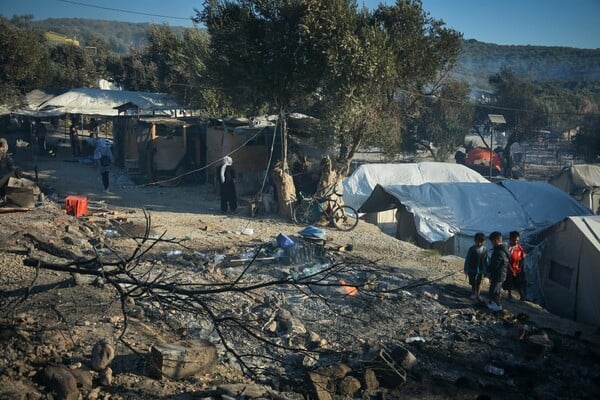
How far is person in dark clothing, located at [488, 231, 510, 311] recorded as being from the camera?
25.6 feet

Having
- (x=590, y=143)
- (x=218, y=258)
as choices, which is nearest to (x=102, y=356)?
(x=218, y=258)

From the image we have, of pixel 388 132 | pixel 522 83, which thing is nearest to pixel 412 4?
pixel 388 132

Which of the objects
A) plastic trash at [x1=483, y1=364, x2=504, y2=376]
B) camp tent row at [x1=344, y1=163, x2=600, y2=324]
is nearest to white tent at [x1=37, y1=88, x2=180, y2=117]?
camp tent row at [x1=344, y1=163, x2=600, y2=324]

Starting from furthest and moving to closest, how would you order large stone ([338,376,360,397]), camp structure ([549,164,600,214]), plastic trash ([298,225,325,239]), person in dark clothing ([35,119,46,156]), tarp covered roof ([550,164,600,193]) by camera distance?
person in dark clothing ([35,119,46,156])
tarp covered roof ([550,164,600,193])
camp structure ([549,164,600,214])
plastic trash ([298,225,325,239])
large stone ([338,376,360,397])

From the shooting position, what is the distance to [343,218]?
12.4 meters

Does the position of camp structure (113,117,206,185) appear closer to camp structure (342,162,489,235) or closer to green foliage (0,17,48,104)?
camp structure (342,162,489,235)

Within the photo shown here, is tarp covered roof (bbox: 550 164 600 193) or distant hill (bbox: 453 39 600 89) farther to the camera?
distant hill (bbox: 453 39 600 89)

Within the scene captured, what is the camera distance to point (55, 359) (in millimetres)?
5004

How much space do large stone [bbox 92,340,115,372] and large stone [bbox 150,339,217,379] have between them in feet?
1.30

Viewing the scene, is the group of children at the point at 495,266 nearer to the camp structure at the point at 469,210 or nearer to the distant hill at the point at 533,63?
the camp structure at the point at 469,210

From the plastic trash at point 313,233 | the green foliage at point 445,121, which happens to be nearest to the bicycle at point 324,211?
the plastic trash at point 313,233

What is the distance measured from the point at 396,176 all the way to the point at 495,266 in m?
9.02

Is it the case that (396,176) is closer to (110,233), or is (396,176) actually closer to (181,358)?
(110,233)

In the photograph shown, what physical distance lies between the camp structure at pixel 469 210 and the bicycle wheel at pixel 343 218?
124 centimetres
